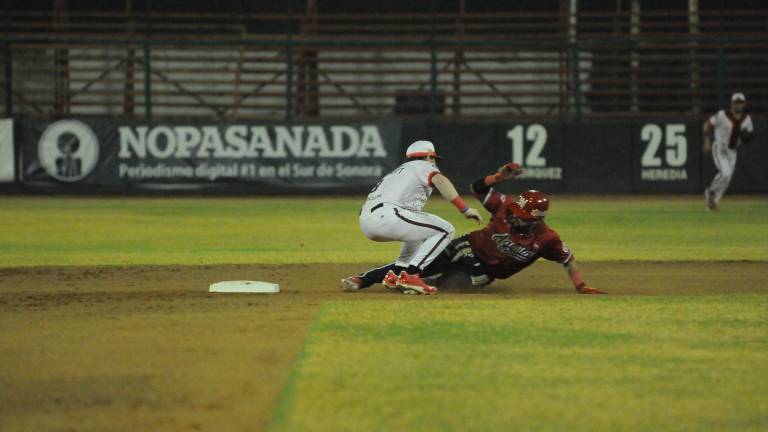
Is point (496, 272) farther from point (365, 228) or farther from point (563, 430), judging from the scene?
point (563, 430)

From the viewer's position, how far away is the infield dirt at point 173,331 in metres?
6.45

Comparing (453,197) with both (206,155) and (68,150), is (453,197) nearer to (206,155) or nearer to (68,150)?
(206,155)

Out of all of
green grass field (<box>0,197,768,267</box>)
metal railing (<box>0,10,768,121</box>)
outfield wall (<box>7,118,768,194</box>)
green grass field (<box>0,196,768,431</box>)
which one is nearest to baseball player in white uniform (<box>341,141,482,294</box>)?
green grass field (<box>0,196,768,431</box>)

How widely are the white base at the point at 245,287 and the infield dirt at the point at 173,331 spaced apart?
0.52ft

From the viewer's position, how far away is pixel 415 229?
1152 centimetres

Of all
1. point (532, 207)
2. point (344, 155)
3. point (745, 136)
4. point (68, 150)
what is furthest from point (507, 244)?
point (68, 150)

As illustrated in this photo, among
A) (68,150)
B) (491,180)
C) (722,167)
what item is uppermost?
(68,150)

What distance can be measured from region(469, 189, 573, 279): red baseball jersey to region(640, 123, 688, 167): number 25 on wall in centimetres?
1795

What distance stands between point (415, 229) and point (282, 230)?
887 centimetres

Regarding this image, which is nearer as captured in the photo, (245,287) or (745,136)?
(245,287)

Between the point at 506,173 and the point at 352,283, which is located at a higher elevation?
the point at 506,173

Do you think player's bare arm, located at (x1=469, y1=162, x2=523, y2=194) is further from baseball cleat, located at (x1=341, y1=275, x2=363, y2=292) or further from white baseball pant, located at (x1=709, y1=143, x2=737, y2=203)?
white baseball pant, located at (x1=709, y1=143, x2=737, y2=203)

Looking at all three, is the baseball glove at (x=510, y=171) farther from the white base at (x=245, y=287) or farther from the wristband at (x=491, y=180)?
the white base at (x=245, y=287)

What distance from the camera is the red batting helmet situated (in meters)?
11.2
